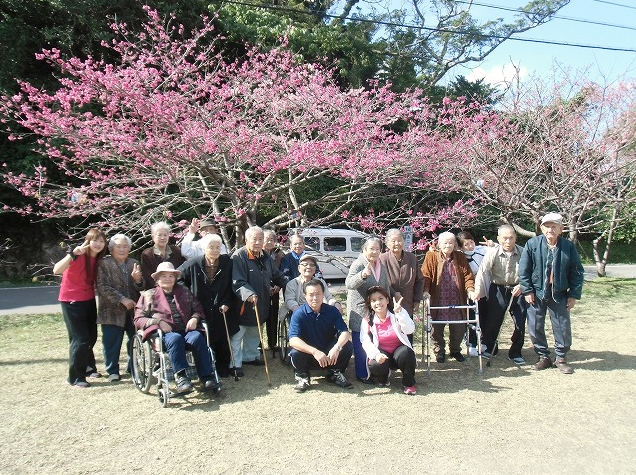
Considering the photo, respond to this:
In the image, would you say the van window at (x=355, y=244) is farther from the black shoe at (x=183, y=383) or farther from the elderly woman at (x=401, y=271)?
the black shoe at (x=183, y=383)

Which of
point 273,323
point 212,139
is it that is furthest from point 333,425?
point 212,139

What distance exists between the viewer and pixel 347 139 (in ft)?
21.3

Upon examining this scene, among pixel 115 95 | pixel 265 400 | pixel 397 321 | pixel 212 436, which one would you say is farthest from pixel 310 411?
pixel 115 95

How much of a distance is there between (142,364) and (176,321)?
530mm

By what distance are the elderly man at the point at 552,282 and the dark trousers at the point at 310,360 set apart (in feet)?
6.28

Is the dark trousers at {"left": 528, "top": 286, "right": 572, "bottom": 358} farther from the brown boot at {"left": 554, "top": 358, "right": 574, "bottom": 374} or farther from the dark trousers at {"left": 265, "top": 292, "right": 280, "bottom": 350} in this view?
the dark trousers at {"left": 265, "top": 292, "right": 280, "bottom": 350}

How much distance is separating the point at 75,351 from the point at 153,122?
2812 mm

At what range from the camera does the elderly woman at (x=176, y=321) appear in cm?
391

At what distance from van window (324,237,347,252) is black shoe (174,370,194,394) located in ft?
29.0

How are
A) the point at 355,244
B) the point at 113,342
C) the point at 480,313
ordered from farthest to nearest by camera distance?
the point at 355,244 → the point at 480,313 → the point at 113,342

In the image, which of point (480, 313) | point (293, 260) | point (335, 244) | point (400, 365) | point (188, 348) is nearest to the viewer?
point (188, 348)

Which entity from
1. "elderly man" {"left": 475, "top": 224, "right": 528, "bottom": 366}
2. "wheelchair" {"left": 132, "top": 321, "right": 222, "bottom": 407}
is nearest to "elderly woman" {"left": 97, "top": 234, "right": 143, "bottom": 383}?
"wheelchair" {"left": 132, "top": 321, "right": 222, "bottom": 407}

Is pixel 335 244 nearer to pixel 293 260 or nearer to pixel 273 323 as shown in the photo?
pixel 293 260

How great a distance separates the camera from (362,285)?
4.63 metres
